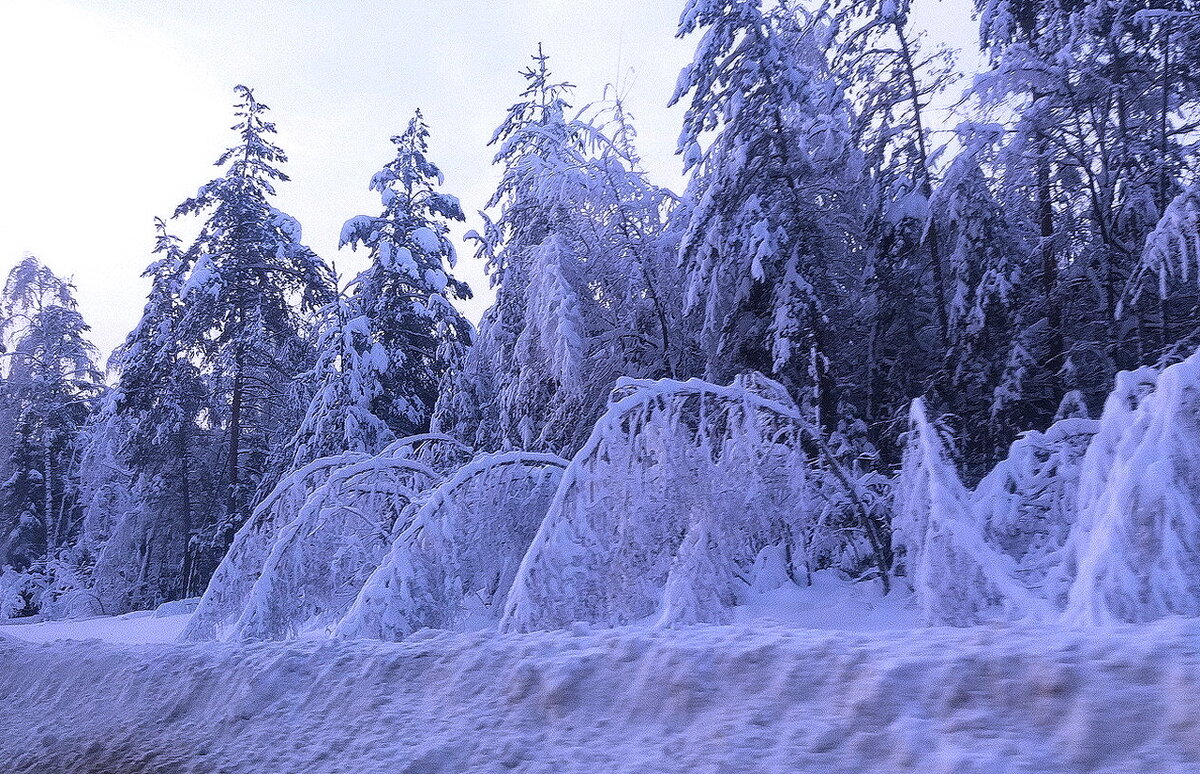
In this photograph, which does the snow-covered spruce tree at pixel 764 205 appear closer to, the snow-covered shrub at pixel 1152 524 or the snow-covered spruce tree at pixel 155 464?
the snow-covered shrub at pixel 1152 524

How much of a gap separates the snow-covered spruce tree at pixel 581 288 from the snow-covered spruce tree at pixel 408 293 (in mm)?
6281

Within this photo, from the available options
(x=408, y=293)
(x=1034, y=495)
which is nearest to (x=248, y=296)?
(x=408, y=293)

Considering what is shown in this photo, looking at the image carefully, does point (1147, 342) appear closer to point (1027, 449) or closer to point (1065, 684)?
point (1027, 449)

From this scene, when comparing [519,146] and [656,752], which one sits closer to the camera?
[656,752]

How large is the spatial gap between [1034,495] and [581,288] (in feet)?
24.6

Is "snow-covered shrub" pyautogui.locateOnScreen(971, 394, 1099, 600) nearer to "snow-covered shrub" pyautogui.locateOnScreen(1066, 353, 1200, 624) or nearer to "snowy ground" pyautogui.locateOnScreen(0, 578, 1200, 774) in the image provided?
"snow-covered shrub" pyautogui.locateOnScreen(1066, 353, 1200, 624)

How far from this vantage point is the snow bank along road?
2303mm

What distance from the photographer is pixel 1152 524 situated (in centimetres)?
461

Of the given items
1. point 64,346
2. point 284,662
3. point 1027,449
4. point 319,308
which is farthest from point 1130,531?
point 64,346

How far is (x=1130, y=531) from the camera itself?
15.3 feet

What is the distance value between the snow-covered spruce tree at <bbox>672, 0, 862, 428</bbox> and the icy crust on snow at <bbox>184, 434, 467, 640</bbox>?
14.5 ft

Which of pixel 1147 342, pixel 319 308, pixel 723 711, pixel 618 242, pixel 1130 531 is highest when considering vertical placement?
pixel 319 308

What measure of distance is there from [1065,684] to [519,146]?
1506 cm

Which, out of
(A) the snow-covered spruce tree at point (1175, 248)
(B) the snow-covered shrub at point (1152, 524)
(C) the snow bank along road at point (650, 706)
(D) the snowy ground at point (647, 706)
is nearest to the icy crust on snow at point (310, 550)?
(D) the snowy ground at point (647, 706)
